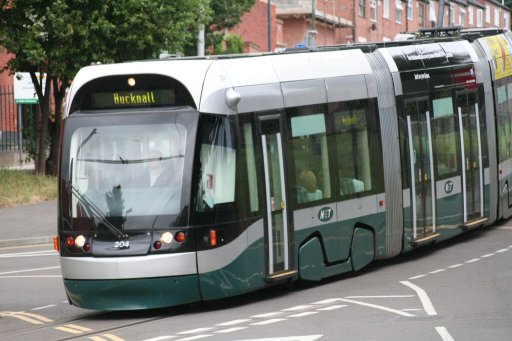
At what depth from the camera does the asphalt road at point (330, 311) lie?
11.5 m

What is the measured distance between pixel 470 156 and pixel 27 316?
963 centimetres

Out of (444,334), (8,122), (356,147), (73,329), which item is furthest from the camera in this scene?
(8,122)

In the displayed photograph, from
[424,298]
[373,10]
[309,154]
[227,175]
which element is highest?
[373,10]

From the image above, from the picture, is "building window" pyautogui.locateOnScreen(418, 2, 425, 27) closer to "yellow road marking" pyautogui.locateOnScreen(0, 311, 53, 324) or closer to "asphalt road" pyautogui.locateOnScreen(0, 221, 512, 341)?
"asphalt road" pyautogui.locateOnScreen(0, 221, 512, 341)

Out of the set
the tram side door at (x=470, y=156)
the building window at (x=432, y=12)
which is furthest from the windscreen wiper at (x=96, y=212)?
the building window at (x=432, y=12)

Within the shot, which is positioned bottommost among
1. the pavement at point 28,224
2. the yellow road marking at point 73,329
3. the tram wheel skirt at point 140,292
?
the yellow road marking at point 73,329

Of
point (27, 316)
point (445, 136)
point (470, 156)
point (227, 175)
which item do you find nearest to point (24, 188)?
point (470, 156)

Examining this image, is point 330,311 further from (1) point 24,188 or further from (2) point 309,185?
(1) point 24,188

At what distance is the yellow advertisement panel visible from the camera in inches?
902

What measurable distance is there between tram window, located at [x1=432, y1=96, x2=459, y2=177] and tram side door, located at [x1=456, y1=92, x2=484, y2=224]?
0.35 meters

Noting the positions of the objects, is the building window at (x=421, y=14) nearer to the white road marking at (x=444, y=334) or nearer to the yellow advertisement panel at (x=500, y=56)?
the yellow advertisement panel at (x=500, y=56)

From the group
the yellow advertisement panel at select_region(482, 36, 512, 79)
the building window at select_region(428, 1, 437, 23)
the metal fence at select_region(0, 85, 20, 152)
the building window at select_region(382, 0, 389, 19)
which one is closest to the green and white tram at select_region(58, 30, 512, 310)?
the yellow advertisement panel at select_region(482, 36, 512, 79)

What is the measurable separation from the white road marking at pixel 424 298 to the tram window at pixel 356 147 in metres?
1.70

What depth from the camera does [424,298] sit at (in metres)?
13.8
